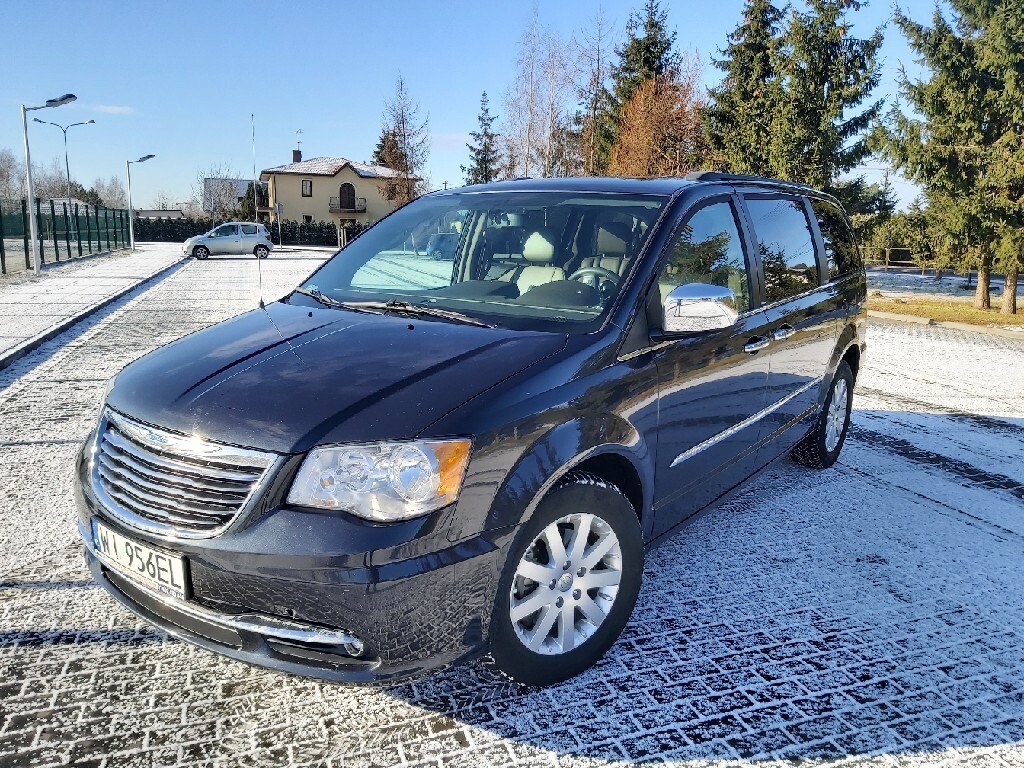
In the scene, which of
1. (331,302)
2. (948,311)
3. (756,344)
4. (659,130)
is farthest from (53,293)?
(659,130)

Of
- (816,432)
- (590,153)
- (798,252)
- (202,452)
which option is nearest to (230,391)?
(202,452)

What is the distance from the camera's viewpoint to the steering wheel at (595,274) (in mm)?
3314

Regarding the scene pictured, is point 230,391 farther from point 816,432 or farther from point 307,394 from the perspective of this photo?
point 816,432

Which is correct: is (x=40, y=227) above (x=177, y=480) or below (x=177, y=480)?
above

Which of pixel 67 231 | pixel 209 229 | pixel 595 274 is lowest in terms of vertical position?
pixel 595 274

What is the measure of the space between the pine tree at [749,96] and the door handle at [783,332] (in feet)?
57.0

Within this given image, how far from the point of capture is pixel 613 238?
139 inches

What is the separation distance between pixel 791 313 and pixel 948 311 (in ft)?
48.4

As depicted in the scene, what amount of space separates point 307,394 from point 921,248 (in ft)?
63.1

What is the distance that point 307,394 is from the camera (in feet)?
8.54

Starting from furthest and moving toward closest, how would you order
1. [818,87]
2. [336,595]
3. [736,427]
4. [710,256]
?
[818,87] < [736,427] < [710,256] < [336,595]

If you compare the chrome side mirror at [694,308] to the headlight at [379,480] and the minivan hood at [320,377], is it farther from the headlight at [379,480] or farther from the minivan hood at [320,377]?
the headlight at [379,480]

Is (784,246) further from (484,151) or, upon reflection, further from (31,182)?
(484,151)

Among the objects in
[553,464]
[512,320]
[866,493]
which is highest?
[512,320]
